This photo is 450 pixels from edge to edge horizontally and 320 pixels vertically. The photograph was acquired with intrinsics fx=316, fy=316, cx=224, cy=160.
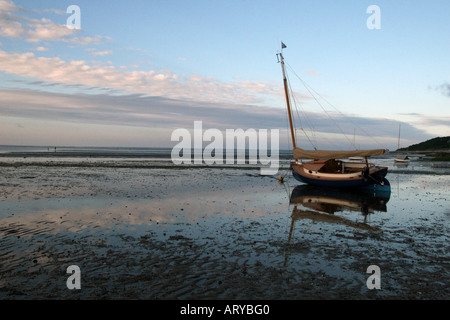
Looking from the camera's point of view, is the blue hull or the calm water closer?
the calm water

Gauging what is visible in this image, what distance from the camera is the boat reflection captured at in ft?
54.7

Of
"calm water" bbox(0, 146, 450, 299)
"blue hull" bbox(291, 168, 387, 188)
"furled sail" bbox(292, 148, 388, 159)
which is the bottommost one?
"calm water" bbox(0, 146, 450, 299)

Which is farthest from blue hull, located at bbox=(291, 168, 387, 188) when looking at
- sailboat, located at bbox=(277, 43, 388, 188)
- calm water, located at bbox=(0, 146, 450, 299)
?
calm water, located at bbox=(0, 146, 450, 299)

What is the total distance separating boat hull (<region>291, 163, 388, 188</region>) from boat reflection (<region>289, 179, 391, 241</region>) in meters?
0.62

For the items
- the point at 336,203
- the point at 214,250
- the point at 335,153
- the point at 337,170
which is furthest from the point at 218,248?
the point at 337,170

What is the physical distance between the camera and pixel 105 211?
17.2m

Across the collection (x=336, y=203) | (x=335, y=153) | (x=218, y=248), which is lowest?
(x=336, y=203)

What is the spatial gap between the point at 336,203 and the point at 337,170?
961 centimetres

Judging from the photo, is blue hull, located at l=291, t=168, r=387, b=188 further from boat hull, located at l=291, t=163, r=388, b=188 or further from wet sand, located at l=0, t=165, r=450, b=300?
wet sand, located at l=0, t=165, r=450, b=300

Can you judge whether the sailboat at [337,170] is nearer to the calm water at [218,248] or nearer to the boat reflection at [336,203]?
the boat reflection at [336,203]

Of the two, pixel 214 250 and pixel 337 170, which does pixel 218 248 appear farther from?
pixel 337 170

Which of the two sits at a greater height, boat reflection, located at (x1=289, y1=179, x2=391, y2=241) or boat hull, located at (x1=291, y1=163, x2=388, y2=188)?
boat hull, located at (x1=291, y1=163, x2=388, y2=188)

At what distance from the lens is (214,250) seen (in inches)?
437
